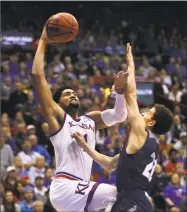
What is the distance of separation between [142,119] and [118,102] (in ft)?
3.20

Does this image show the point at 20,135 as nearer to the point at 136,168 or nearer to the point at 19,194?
the point at 19,194

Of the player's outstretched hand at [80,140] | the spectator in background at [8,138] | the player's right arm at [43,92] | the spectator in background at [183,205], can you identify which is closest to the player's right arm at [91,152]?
the player's outstretched hand at [80,140]

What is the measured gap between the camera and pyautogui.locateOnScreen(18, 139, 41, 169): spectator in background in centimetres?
1480

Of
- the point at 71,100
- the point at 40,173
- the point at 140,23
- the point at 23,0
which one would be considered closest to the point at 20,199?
the point at 40,173

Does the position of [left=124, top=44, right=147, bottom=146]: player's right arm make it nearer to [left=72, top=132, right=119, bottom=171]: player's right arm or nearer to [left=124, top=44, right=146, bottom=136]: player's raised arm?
[left=124, top=44, right=146, bottom=136]: player's raised arm

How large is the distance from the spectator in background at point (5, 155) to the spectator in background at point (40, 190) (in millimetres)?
991

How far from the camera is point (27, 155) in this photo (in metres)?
15.0

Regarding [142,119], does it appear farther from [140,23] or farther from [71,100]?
[140,23]

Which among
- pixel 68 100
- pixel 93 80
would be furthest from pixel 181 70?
pixel 68 100

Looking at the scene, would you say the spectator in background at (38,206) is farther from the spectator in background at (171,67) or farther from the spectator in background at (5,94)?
the spectator in background at (171,67)

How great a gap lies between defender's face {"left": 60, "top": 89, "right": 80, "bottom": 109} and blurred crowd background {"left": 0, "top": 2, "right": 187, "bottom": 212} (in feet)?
15.9

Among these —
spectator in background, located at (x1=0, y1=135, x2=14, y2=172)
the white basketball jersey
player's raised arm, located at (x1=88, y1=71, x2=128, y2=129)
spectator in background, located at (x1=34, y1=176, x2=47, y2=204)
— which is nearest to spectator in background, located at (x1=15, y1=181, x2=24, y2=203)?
spectator in background, located at (x1=34, y1=176, x2=47, y2=204)

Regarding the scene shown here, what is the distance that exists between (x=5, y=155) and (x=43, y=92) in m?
6.87

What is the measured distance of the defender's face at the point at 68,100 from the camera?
8344 millimetres
